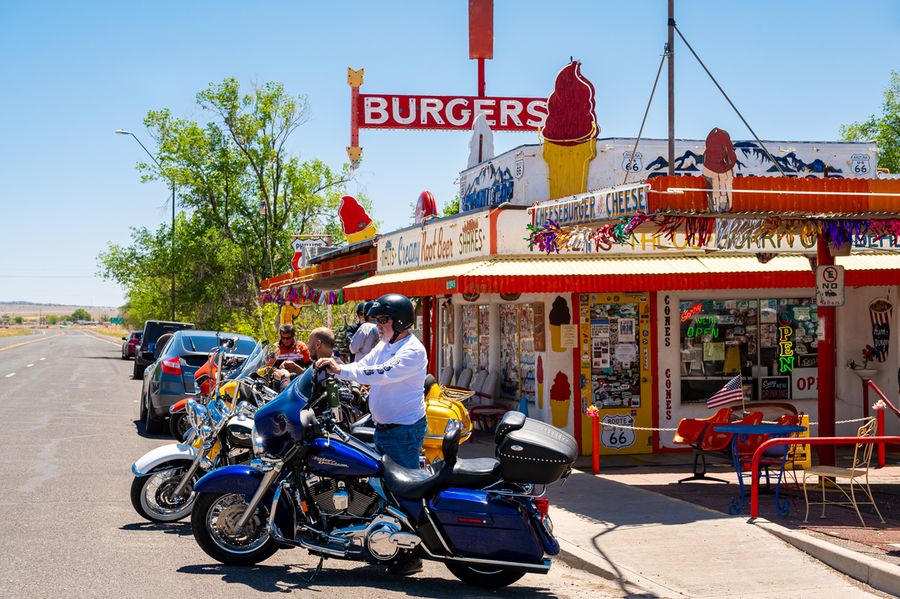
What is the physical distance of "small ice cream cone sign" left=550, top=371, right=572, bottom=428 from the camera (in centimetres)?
1357

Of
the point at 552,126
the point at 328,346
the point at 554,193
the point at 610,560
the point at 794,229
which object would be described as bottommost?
the point at 610,560

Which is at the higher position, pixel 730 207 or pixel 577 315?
pixel 730 207

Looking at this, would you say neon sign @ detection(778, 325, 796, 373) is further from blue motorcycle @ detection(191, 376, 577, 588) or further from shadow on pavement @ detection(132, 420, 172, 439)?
shadow on pavement @ detection(132, 420, 172, 439)

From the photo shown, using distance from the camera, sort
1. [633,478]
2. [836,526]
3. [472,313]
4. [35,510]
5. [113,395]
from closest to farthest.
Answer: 1. [836,526]
2. [35,510]
3. [633,478]
4. [472,313]
5. [113,395]

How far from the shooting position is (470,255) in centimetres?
1426

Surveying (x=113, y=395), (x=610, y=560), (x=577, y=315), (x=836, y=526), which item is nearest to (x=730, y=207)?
(x=836, y=526)

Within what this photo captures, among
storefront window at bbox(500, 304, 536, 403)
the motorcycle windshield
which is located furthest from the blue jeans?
storefront window at bbox(500, 304, 536, 403)

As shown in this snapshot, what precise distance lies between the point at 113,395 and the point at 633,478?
16508 mm

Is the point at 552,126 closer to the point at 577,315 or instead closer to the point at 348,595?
the point at 577,315

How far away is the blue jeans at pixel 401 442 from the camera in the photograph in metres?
7.03

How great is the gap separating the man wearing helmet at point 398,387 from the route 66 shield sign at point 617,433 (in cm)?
697

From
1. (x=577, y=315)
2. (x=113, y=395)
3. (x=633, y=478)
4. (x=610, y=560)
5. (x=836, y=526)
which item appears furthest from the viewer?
(x=113, y=395)

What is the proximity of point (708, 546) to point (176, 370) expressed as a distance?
1004cm

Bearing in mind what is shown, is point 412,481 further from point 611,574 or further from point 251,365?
point 251,365
